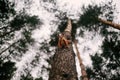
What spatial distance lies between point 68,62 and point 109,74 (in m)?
6.05

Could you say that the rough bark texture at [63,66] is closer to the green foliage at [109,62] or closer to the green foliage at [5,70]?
the green foliage at [109,62]

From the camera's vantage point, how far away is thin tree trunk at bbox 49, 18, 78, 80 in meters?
5.38

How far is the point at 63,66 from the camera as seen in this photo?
229 inches

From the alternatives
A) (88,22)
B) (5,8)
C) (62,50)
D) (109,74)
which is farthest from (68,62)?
(88,22)

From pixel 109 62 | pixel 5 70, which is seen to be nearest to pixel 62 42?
pixel 109 62

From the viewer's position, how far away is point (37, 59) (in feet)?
56.2

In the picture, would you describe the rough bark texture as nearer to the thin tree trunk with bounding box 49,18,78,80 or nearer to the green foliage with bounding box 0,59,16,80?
the thin tree trunk with bounding box 49,18,78,80

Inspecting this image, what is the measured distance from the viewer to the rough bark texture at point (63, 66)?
5.37 metres

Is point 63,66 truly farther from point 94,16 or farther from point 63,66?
point 94,16

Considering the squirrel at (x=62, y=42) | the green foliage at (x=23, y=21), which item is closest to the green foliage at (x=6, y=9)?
the green foliage at (x=23, y=21)

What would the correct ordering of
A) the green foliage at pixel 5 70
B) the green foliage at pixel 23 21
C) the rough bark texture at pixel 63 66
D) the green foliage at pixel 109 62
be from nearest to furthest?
the rough bark texture at pixel 63 66 < the green foliage at pixel 109 62 < the green foliage at pixel 5 70 < the green foliage at pixel 23 21

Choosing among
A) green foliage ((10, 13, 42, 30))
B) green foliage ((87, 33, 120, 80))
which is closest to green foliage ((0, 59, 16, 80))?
green foliage ((10, 13, 42, 30))

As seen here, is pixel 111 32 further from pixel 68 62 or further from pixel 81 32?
pixel 68 62

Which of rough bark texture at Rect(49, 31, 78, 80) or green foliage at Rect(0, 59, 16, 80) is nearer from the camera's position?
rough bark texture at Rect(49, 31, 78, 80)
